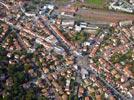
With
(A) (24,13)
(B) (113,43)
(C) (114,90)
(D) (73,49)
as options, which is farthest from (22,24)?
(C) (114,90)

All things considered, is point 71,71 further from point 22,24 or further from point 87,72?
point 22,24

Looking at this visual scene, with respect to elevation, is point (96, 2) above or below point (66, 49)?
above

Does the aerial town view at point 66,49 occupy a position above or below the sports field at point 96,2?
below

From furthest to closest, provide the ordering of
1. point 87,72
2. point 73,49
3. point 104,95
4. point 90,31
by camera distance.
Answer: point 90,31, point 73,49, point 87,72, point 104,95

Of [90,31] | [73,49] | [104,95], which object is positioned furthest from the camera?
[90,31]

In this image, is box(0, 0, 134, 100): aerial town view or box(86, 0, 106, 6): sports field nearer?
box(0, 0, 134, 100): aerial town view

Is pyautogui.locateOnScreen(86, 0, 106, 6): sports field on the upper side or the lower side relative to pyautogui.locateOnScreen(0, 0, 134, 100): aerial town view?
upper

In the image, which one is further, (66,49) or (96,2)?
(96,2)

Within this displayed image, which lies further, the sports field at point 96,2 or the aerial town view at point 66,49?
the sports field at point 96,2
